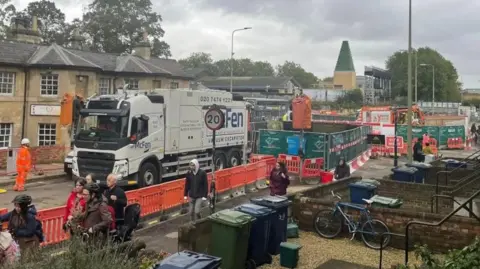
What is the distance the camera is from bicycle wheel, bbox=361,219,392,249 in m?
9.42

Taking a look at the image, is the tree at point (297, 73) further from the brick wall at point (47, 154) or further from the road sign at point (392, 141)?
the brick wall at point (47, 154)

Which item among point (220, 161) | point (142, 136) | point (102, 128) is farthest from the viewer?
point (220, 161)

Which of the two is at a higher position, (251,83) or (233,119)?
(251,83)

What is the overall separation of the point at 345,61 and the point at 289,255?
124 meters

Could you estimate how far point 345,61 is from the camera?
415 ft

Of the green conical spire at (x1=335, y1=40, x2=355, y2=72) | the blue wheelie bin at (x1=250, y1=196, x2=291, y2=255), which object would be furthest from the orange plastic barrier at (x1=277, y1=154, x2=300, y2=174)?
the green conical spire at (x1=335, y1=40, x2=355, y2=72)

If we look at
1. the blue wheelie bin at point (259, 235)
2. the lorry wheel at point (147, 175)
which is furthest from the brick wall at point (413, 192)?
the lorry wheel at point (147, 175)

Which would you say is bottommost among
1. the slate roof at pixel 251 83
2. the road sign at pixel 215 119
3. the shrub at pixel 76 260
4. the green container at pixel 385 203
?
the shrub at pixel 76 260

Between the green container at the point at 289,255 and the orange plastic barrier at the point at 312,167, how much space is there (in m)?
11.4

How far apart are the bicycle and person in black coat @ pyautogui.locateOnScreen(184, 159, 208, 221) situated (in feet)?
9.17

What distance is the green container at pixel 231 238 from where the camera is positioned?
24.5ft

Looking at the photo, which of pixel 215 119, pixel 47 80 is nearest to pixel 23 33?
pixel 47 80

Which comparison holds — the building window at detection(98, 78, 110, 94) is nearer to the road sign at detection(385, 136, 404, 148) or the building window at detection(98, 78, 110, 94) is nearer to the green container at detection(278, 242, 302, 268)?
the road sign at detection(385, 136, 404, 148)

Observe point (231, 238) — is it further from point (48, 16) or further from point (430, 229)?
point (48, 16)
